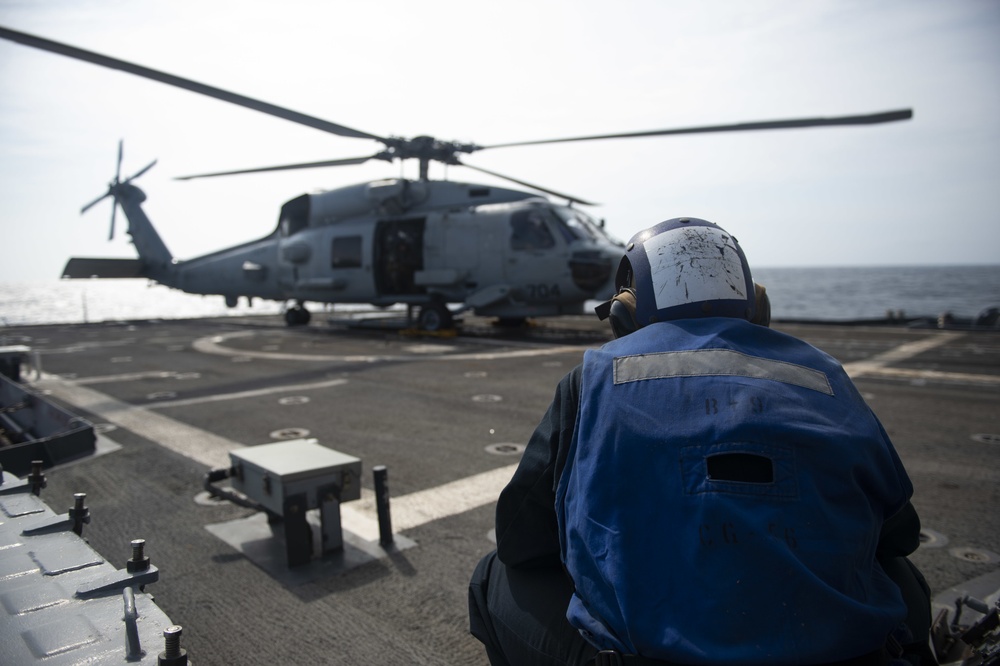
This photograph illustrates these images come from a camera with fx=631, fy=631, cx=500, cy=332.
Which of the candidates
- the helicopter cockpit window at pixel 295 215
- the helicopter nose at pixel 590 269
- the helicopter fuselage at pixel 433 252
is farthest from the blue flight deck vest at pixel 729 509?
the helicopter cockpit window at pixel 295 215

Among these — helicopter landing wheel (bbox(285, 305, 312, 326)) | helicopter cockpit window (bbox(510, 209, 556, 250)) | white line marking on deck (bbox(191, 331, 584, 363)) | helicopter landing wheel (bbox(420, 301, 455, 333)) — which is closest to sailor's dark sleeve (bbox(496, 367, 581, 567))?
white line marking on deck (bbox(191, 331, 584, 363))

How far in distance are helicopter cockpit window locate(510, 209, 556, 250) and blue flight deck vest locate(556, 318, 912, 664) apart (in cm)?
1265

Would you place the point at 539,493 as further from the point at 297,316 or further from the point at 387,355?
the point at 297,316

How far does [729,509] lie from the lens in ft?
4.39

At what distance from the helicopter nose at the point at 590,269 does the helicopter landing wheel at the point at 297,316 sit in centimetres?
972

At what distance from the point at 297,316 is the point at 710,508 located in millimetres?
19538

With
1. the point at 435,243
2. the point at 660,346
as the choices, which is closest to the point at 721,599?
the point at 660,346

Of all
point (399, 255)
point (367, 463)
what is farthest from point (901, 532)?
point (399, 255)

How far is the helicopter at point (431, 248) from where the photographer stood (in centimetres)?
1403

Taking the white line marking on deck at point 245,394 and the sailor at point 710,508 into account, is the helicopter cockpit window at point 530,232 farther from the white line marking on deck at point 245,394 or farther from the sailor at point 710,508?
the sailor at point 710,508

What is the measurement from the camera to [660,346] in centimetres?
161

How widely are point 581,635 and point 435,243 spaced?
46.6 feet

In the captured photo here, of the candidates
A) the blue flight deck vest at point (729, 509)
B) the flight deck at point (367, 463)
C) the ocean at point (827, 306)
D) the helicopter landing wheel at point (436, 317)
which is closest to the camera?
the blue flight deck vest at point (729, 509)

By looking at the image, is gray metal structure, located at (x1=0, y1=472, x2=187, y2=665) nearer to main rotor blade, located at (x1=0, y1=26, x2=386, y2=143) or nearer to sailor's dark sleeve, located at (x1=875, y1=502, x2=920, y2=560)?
sailor's dark sleeve, located at (x1=875, y1=502, x2=920, y2=560)
